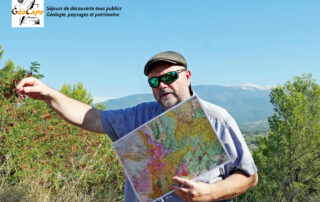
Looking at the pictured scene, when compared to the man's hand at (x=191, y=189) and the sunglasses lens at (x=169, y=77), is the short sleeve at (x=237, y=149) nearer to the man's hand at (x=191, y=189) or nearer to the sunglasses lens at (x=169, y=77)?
the man's hand at (x=191, y=189)

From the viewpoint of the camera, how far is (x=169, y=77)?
5.93 ft

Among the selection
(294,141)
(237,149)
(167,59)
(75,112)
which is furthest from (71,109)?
(294,141)

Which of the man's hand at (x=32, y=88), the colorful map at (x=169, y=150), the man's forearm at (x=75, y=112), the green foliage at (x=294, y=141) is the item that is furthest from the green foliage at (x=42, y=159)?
the green foliage at (x=294, y=141)

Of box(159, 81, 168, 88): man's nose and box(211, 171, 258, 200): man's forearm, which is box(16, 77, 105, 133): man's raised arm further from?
box(211, 171, 258, 200): man's forearm

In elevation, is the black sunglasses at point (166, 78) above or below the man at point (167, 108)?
above

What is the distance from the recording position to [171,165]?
5.09 ft

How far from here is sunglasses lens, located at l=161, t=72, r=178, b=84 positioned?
180 cm

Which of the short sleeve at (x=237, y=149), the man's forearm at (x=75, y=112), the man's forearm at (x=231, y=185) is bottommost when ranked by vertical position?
the man's forearm at (x=231, y=185)

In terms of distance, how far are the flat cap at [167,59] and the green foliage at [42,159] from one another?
218 centimetres

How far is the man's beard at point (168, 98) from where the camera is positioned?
177 centimetres

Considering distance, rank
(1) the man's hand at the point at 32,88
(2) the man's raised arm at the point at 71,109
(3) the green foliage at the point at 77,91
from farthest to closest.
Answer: (3) the green foliage at the point at 77,91
(2) the man's raised arm at the point at 71,109
(1) the man's hand at the point at 32,88

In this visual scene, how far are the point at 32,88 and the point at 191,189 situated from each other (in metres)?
1.02

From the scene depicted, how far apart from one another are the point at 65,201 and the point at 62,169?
1248 millimetres

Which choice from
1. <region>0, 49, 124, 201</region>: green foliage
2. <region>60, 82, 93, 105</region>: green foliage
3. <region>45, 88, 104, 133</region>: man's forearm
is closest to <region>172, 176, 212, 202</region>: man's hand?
<region>45, 88, 104, 133</region>: man's forearm
